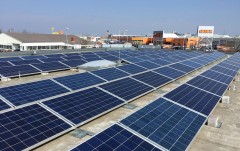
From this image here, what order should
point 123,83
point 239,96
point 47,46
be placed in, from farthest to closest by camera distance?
1. point 47,46
2. point 239,96
3. point 123,83

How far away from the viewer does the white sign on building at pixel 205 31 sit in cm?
12094

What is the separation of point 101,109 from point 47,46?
79653mm

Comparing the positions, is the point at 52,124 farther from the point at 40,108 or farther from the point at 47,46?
the point at 47,46

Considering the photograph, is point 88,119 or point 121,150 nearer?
point 121,150

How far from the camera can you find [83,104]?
A: 1641 centimetres

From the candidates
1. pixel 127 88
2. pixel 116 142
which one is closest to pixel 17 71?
pixel 127 88

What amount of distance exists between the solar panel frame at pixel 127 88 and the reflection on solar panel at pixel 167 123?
379 cm

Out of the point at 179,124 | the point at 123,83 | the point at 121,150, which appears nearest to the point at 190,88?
the point at 123,83

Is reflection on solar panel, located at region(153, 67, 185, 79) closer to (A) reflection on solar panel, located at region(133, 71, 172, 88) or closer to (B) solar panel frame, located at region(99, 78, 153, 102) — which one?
(A) reflection on solar panel, located at region(133, 71, 172, 88)

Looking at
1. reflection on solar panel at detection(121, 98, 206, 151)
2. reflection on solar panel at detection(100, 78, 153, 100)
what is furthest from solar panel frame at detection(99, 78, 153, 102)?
reflection on solar panel at detection(121, 98, 206, 151)

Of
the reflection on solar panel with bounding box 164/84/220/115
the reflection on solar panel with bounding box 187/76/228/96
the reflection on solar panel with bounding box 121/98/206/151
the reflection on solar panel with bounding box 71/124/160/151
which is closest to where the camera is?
the reflection on solar panel with bounding box 71/124/160/151

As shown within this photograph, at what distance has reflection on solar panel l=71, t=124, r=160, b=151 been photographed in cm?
1052

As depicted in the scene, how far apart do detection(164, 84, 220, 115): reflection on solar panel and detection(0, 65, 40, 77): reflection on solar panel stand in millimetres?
17096

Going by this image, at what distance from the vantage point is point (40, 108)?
14602 mm
